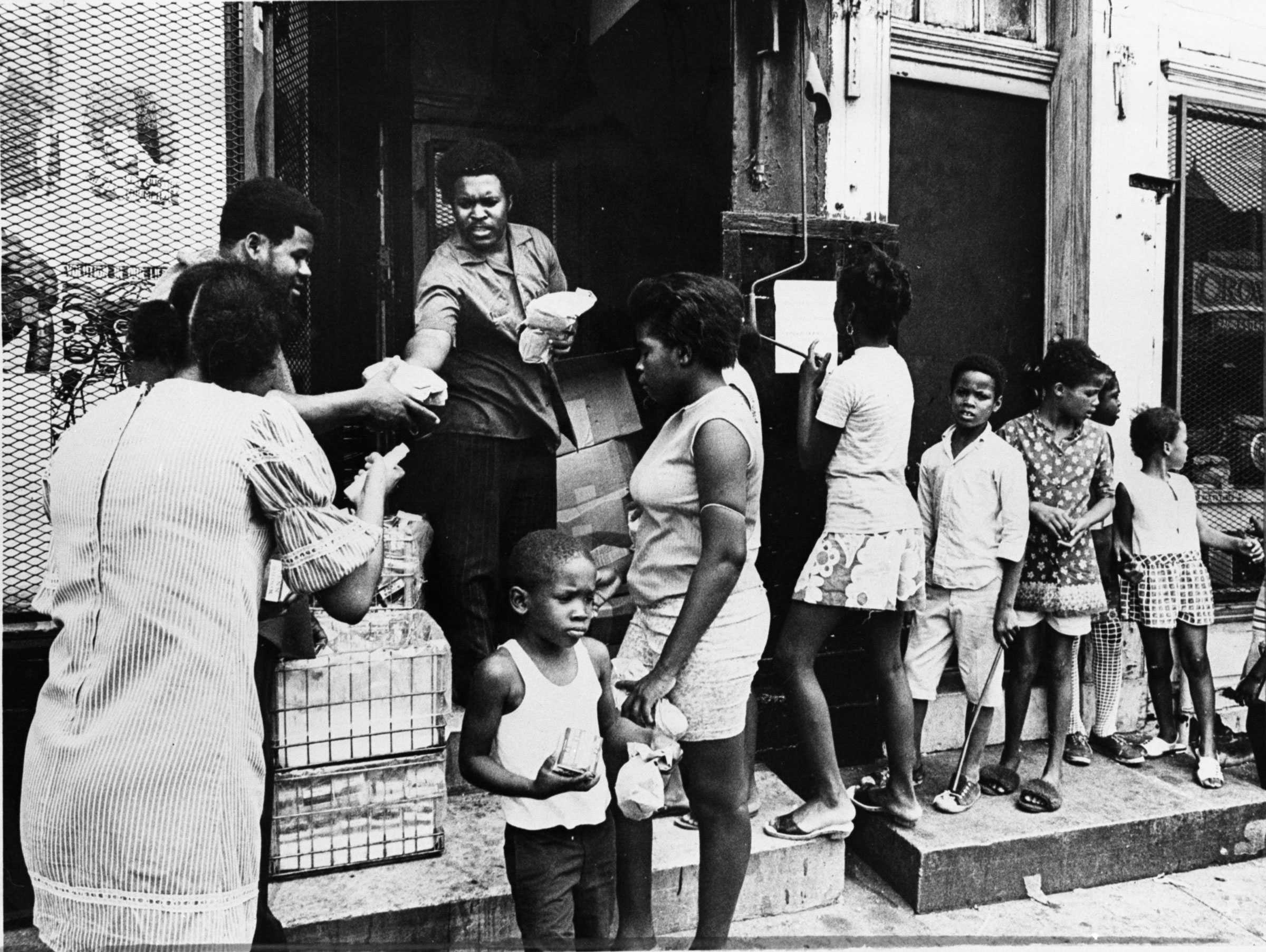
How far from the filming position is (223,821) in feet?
6.02

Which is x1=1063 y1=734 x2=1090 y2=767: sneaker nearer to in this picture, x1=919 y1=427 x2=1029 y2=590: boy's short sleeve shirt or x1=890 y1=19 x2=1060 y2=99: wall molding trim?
x1=919 y1=427 x2=1029 y2=590: boy's short sleeve shirt

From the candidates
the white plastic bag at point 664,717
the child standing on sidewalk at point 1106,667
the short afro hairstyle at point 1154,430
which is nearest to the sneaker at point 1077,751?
the child standing on sidewalk at point 1106,667

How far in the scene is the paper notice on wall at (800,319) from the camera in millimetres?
4211

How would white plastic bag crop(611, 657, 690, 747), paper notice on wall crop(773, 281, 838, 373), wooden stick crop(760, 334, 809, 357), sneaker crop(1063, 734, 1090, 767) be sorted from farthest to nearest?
sneaker crop(1063, 734, 1090, 767)
paper notice on wall crop(773, 281, 838, 373)
wooden stick crop(760, 334, 809, 357)
white plastic bag crop(611, 657, 690, 747)

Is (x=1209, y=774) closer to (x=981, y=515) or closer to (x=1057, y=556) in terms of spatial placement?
(x=1057, y=556)

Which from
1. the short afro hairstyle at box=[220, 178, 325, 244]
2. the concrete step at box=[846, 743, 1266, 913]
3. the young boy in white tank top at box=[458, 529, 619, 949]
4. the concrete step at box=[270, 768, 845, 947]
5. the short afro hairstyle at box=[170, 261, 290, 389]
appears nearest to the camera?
the short afro hairstyle at box=[170, 261, 290, 389]

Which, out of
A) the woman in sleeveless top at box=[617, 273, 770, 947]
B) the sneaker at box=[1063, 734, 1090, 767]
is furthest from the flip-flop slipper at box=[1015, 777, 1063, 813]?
the woman in sleeveless top at box=[617, 273, 770, 947]

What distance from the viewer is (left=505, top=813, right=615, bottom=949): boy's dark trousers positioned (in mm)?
2443

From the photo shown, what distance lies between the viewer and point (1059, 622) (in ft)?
13.5

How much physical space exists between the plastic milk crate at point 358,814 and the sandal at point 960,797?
1957mm

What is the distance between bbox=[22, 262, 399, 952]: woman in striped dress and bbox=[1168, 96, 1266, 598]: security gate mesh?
15.9 feet

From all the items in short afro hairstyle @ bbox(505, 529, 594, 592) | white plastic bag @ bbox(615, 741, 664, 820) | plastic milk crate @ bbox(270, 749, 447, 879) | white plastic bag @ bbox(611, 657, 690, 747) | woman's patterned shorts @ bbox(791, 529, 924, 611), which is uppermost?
short afro hairstyle @ bbox(505, 529, 594, 592)

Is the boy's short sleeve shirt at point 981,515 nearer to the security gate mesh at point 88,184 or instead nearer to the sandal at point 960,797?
the sandal at point 960,797

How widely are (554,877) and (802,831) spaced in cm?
127
